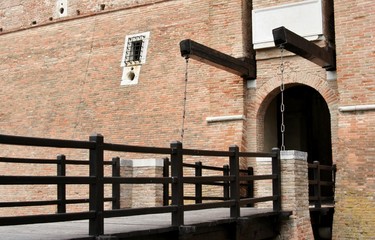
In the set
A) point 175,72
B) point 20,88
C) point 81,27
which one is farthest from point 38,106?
point 175,72

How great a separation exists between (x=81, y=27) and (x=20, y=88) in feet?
9.71

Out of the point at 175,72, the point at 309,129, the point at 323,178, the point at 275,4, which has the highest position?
the point at 275,4

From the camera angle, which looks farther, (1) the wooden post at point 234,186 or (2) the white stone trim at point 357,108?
(2) the white stone trim at point 357,108

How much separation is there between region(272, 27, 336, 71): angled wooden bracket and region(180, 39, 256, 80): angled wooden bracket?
1746 mm

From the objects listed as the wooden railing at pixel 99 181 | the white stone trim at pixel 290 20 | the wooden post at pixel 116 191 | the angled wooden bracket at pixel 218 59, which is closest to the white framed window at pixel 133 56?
the angled wooden bracket at pixel 218 59

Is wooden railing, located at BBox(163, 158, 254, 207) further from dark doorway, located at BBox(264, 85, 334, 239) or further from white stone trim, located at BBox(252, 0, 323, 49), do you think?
dark doorway, located at BBox(264, 85, 334, 239)

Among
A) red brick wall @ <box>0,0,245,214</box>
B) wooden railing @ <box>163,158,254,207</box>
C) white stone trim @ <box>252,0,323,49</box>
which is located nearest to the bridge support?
wooden railing @ <box>163,158,254,207</box>

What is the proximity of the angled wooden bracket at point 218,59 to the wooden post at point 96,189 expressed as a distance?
5.85 m

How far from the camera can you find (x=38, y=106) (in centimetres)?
1811

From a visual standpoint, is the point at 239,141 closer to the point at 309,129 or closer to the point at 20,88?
the point at 309,129

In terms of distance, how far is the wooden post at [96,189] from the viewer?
5.52m

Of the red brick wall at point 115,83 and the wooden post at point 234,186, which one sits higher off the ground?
the red brick wall at point 115,83

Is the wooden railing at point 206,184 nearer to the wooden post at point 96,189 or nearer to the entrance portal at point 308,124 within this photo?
the wooden post at point 96,189

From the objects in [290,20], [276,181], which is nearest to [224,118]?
[290,20]
